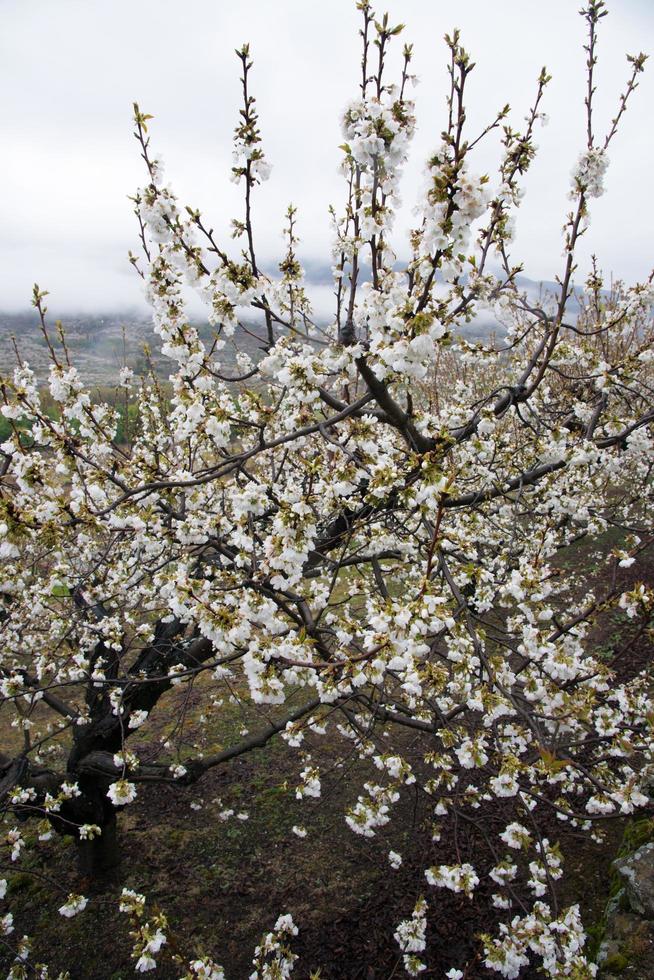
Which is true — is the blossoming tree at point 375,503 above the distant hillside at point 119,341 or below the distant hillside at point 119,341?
below

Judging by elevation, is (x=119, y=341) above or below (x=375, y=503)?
above

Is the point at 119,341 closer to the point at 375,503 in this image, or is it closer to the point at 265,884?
the point at 265,884

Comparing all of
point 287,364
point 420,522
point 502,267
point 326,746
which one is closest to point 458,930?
point 326,746

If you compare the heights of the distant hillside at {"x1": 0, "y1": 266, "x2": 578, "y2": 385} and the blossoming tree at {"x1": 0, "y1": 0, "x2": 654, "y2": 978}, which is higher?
the distant hillside at {"x1": 0, "y1": 266, "x2": 578, "y2": 385}

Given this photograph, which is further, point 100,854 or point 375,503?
point 100,854

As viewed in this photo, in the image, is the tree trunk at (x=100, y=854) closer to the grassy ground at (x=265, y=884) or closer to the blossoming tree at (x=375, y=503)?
the grassy ground at (x=265, y=884)

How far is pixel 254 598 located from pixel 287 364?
1.52 metres

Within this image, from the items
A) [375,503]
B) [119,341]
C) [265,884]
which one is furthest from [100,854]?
[119,341]

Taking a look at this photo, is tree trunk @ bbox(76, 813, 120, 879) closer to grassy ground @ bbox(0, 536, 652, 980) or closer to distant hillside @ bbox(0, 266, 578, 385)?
grassy ground @ bbox(0, 536, 652, 980)

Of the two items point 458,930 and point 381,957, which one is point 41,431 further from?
point 458,930

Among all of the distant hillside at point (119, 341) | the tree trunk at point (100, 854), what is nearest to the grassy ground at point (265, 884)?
the tree trunk at point (100, 854)

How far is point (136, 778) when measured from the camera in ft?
16.9

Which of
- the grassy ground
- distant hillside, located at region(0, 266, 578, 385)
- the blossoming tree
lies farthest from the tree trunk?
distant hillside, located at region(0, 266, 578, 385)

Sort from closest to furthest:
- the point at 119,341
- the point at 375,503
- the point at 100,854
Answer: the point at 375,503
the point at 100,854
the point at 119,341
